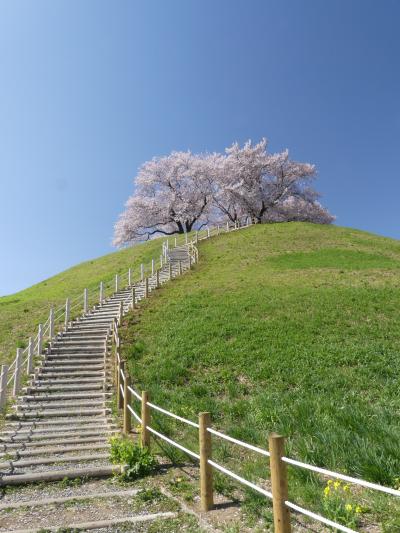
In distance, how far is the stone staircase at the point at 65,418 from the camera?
277 inches

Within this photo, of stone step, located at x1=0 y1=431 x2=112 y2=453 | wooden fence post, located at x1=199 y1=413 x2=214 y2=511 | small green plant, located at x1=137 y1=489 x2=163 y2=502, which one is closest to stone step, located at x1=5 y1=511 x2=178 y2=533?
wooden fence post, located at x1=199 y1=413 x2=214 y2=511

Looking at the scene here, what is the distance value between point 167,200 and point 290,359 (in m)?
45.0

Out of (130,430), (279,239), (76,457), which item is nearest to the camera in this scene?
(76,457)

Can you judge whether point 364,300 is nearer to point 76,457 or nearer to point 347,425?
point 347,425

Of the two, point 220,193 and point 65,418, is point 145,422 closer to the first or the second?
point 65,418

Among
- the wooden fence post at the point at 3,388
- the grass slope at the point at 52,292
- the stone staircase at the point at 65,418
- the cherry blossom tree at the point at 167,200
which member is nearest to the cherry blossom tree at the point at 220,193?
the cherry blossom tree at the point at 167,200

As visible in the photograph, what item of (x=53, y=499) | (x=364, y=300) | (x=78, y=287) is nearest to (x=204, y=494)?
(x=53, y=499)

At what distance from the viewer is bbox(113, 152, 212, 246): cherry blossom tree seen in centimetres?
5543

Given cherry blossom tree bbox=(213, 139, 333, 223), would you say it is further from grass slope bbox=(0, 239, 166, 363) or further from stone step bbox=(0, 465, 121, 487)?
stone step bbox=(0, 465, 121, 487)

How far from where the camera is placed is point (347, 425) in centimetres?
729

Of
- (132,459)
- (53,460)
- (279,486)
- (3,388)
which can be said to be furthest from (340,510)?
(3,388)

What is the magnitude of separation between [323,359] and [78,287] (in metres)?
22.6

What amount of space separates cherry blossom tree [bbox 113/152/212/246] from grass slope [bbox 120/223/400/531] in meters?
28.9

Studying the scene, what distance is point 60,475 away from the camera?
6855 mm
